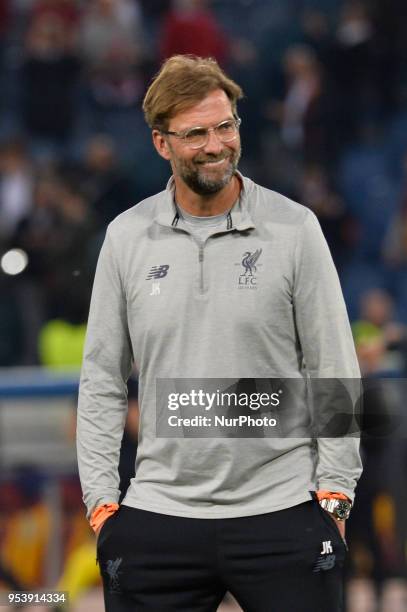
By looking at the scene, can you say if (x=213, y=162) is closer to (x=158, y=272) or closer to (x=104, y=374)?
(x=158, y=272)

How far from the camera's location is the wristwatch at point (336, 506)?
8.11ft

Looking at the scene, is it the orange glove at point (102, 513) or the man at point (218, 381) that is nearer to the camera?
the man at point (218, 381)

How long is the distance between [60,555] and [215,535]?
2.83 meters

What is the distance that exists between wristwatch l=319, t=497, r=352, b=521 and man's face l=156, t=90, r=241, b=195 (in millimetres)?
679

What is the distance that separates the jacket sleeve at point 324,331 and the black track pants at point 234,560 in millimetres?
104

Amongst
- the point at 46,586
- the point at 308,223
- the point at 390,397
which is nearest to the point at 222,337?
the point at 308,223

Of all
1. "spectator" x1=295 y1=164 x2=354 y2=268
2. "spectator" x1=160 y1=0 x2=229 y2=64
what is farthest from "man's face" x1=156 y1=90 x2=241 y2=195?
"spectator" x1=160 y1=0 x2=229 y2=64

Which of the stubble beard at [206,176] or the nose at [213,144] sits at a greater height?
the nose at [213,144]

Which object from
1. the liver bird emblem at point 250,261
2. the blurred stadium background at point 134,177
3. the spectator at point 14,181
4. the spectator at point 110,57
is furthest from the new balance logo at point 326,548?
the spectator at point 110,57

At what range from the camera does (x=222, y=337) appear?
8.16 ft

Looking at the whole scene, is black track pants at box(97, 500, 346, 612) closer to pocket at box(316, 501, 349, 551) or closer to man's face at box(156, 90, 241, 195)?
pocket at box(316, 501, 349, 551)

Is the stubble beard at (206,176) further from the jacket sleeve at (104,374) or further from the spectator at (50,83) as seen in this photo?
the spectator at (50,83)

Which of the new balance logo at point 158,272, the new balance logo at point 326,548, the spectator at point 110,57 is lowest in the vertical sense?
the new balance logo at point 326,548

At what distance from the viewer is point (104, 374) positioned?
105 inches
